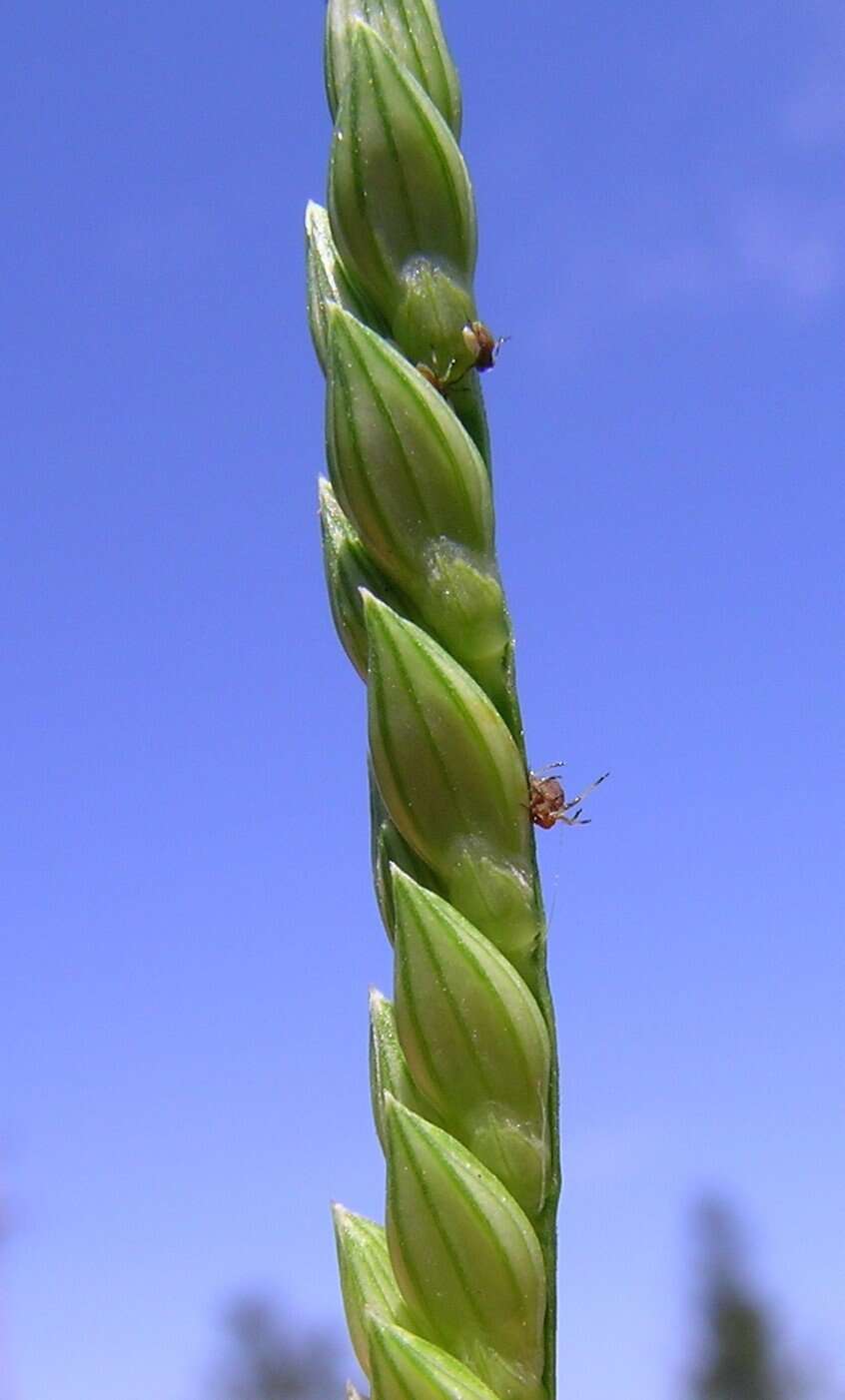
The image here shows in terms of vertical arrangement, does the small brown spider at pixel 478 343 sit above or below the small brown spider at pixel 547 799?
above

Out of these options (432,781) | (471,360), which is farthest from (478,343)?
(432,781)

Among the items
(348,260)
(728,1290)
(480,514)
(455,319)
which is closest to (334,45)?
(348,260)

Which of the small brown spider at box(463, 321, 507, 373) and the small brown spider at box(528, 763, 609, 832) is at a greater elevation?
the small brown spider at box(463, 321, 507, 373)

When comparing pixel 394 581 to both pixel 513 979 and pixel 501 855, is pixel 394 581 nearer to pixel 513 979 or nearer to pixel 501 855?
pixel 501 855

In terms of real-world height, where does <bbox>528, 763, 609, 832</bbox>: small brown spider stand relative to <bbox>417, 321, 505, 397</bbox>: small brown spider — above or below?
below

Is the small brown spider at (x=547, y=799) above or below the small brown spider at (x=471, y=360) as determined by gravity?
below

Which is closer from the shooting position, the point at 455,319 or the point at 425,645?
the point at 425,645

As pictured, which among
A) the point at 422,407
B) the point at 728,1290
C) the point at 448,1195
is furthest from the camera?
the point at 728,1290

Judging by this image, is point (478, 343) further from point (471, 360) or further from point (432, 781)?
point (432, 781)
